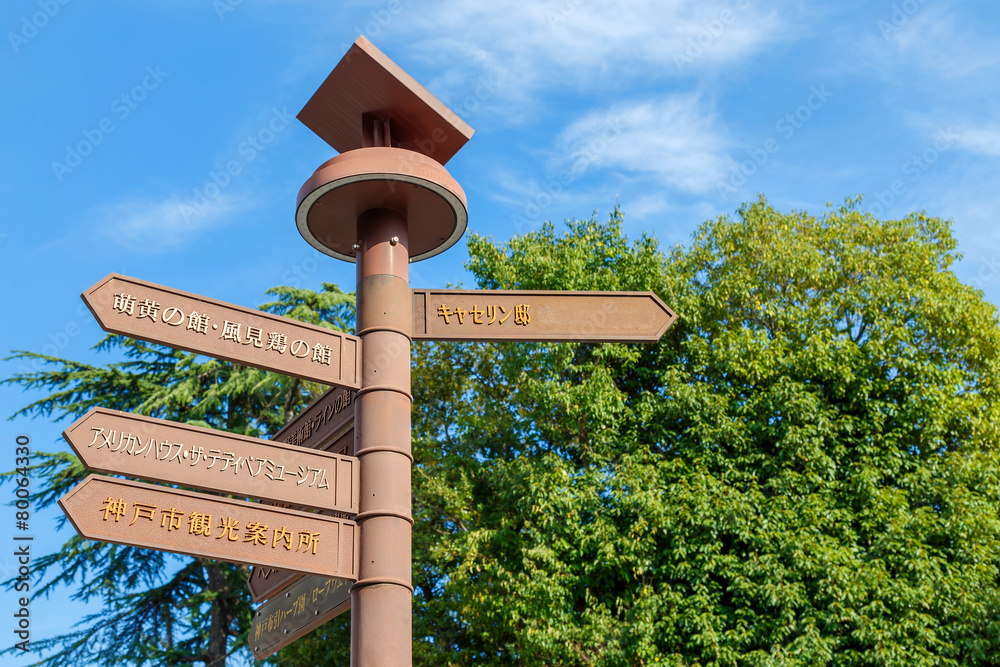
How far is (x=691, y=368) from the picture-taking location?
15438 millimetres

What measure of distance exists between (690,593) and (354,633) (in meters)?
9.82

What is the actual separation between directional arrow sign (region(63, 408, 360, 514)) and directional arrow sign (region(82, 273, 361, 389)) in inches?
14.5

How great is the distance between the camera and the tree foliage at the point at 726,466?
12.1 metres

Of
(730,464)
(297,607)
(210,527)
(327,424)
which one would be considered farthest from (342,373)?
(730,464)

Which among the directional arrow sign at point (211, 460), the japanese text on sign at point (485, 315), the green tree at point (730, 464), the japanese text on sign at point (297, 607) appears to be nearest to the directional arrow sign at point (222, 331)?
the directional arrow sign at point (211, 460)

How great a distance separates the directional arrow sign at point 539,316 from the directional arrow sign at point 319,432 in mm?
537

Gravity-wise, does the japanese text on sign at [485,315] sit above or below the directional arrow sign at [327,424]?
above

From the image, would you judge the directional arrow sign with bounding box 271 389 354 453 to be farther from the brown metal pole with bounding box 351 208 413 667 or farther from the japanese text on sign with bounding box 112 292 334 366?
the japanese text on sign with bounding box 112 292 334 366

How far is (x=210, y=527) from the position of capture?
13.1ft

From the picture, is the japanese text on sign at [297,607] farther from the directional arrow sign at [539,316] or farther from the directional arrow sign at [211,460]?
the directional arrow sign at [539,316]

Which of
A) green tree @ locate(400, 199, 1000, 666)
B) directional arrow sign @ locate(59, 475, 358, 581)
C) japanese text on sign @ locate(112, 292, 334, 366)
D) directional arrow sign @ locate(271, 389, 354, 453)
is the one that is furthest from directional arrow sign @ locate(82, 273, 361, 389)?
green tree @ locate(400, 199, 1000, 666)

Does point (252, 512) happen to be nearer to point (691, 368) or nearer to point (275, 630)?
point (275, 630)

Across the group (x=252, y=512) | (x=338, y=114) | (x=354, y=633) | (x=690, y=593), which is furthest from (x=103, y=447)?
(x=690, y=593)

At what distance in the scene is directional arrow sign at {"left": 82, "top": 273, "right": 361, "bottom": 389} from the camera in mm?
4172
